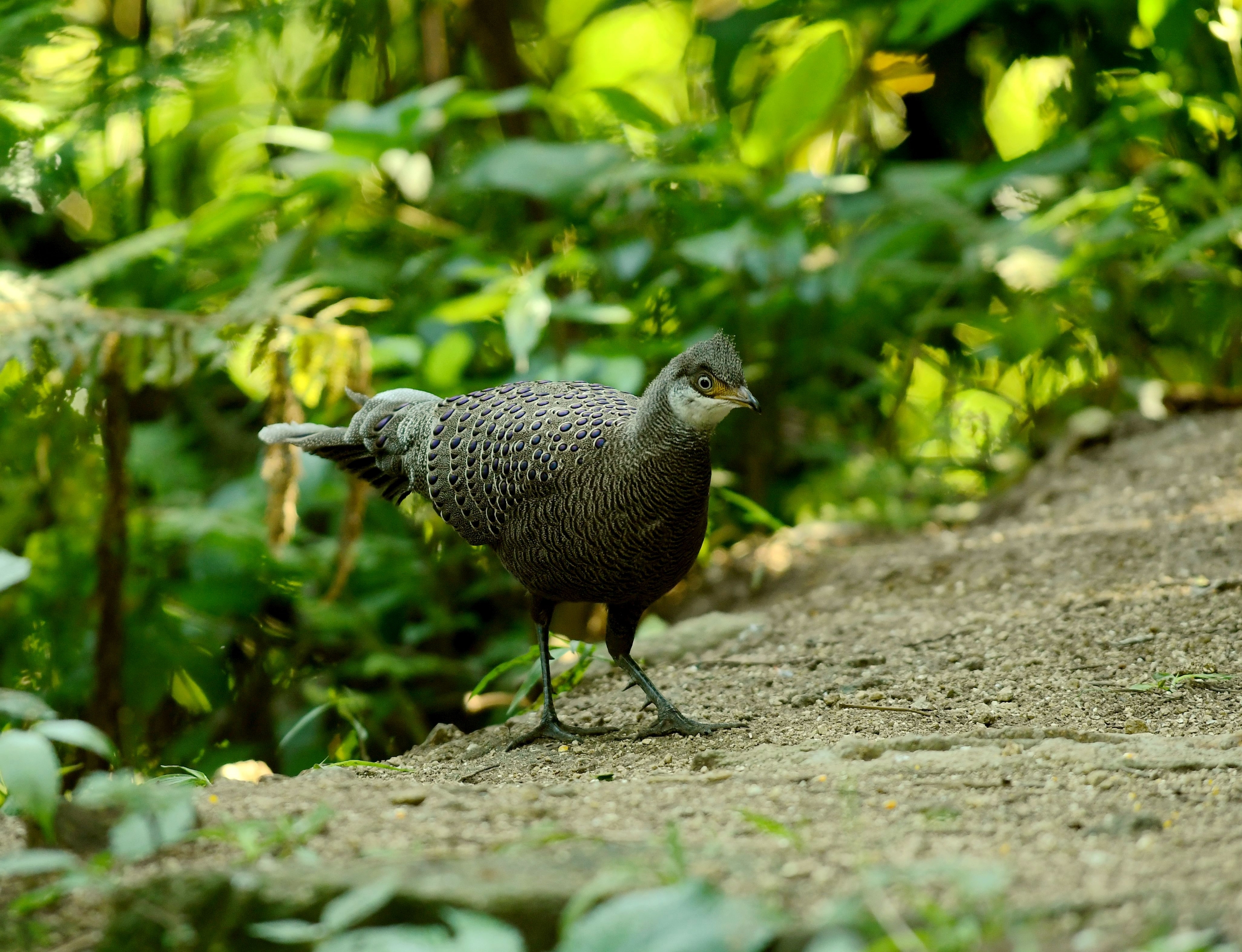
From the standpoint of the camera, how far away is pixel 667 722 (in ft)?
11.7

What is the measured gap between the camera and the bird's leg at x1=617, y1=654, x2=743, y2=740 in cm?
350

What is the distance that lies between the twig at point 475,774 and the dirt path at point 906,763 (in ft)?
0.04

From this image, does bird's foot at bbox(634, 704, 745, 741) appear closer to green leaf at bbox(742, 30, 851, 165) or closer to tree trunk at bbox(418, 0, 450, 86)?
green leaf at bbox(742, 30, 851, 165)

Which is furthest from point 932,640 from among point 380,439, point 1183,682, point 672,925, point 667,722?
point 672,925

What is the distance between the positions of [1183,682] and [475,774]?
1.93 m

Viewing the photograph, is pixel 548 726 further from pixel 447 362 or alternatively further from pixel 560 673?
pixel 447 362

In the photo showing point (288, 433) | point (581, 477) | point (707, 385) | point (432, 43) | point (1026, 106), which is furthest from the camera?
point (1026, 106)

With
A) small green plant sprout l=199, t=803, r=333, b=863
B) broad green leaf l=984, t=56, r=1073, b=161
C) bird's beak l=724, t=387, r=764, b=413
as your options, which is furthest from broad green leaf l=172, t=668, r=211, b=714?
broad green leaf l=984, t=56, r=1073, b=161

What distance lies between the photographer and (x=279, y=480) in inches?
175

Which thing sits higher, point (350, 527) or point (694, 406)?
point (694, 406)

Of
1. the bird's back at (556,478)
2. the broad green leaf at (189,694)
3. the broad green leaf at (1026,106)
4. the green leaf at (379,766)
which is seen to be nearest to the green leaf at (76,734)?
the green leaf at (379,766)

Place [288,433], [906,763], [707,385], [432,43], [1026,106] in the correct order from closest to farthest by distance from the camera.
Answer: [906,763] < [707,385] < [288,433] < [432,43] < [1026,106]

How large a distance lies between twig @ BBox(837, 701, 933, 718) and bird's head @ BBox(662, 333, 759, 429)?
871 millimetres

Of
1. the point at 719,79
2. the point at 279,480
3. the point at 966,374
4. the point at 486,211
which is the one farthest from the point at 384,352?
the point at 966,374
